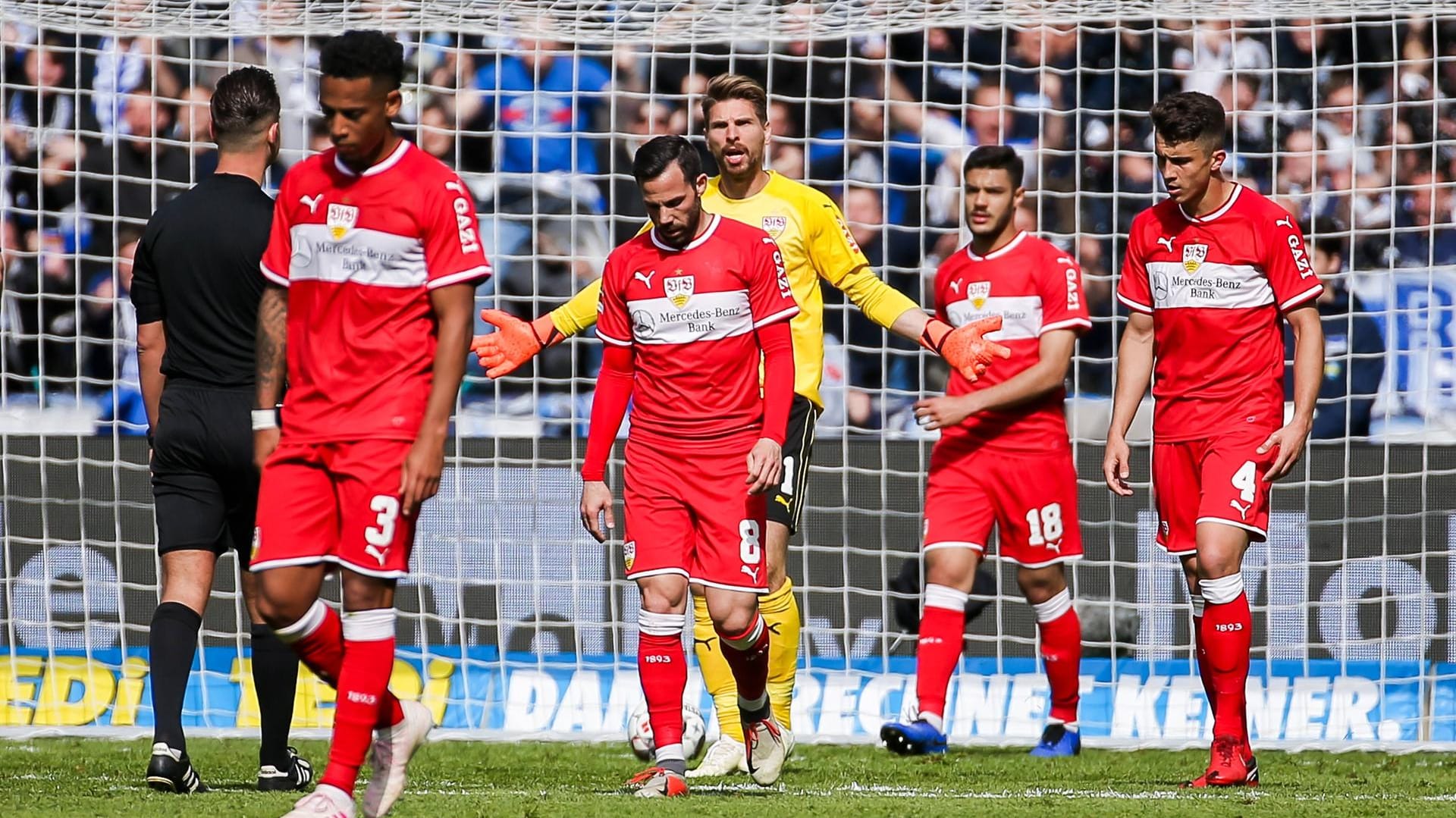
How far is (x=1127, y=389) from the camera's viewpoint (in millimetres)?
5758

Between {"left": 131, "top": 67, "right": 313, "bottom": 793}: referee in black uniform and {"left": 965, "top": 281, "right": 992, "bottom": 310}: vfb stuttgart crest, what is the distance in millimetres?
2596

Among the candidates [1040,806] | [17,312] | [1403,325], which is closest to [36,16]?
[17,312]

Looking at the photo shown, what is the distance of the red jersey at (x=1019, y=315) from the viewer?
21.1ft

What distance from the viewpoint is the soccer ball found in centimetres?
579

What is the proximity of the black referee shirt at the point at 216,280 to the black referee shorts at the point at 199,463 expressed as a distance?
0.22 ft

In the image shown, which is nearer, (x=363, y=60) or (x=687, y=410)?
(x=363, y=60)

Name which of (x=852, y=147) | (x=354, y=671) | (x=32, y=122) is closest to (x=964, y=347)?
(x=354, y=671)

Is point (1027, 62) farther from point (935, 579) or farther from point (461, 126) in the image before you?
point (935, 579)

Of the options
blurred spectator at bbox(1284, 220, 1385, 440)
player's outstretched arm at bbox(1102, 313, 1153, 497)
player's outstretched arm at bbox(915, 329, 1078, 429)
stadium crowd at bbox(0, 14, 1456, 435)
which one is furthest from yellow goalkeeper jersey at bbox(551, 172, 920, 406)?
blurred spectator at bbox(1284, 220, 1385, 440)

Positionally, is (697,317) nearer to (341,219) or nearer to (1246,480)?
(341,219)

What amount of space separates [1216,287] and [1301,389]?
1.37 ft

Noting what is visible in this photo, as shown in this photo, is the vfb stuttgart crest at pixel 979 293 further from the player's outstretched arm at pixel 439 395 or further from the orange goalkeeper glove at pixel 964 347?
the player's outstretched arm at pixel 439 395

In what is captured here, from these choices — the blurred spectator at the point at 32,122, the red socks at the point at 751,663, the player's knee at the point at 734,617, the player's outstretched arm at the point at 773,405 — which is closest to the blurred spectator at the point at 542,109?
the blurred spectator at the point at 32,122

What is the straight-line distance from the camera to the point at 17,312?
9461 mm
